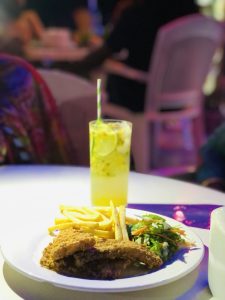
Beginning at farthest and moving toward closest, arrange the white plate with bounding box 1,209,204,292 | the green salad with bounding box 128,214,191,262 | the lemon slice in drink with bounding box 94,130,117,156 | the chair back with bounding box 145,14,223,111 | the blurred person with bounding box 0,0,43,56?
the blurred person with bounding box 0,0,43,56
the chair back with bounding box 145,14,223,111
the lemon slice in drink with bounding box 94,130,117,156
the green salad with bounding box 128,214,191,262
the white plate with bounding box 1,209,204,292

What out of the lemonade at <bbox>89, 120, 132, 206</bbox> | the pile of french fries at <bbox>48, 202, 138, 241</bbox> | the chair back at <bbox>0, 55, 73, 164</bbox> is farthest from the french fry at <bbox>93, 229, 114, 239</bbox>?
the chair back at <bbox>0, 55, 73, 164</bbox>

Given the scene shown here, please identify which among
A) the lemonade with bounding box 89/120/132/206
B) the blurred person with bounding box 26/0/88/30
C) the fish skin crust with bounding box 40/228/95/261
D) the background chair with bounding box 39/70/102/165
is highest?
the fish skin crust with bounding box 40/228/95/261

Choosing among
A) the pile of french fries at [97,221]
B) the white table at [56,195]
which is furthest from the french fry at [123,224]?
the white table at [56,195]

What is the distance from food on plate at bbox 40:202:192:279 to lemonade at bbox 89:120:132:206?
0.23 metres

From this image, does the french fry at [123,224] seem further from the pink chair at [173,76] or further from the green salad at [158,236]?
the pink chair at [173,76]

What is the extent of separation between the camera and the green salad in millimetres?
871

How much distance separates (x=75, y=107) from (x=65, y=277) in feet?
4.56

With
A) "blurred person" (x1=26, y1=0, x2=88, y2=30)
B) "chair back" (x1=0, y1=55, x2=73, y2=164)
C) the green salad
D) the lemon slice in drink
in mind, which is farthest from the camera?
"blurred person" (x1=26, y1=0, x2=88, y2=30)

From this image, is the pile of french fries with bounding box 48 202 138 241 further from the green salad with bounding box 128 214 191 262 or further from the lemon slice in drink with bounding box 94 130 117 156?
the lemon slice in drink with bounding box 94 130 117 156

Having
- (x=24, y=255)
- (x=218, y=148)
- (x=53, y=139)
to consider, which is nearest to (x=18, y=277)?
(x=24, y=255)

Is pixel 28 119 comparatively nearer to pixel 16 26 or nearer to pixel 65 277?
pixel 65 277

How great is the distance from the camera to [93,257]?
2.59 ft

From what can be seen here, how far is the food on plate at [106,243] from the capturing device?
31.2 inches

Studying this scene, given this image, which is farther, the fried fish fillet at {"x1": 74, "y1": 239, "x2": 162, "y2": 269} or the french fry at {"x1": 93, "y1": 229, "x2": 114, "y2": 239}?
the french fry at {"x1": 93, "y1": 229, "x2": 114, "y2": 239}
